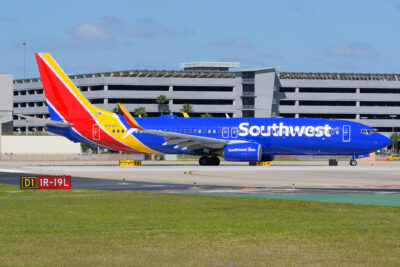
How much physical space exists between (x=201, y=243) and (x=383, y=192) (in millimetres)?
17780

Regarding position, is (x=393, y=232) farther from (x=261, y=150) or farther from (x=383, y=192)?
(x=261, y=150)

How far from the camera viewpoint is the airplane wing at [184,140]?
6094cm

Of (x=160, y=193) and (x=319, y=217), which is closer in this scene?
(x=319, y=217)

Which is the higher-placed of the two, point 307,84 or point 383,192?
point 307,84

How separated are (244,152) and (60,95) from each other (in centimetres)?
1870

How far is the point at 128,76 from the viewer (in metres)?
193

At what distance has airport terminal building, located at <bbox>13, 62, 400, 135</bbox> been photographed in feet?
618

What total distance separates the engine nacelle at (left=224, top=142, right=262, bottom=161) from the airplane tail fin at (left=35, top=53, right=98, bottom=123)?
1421 cm

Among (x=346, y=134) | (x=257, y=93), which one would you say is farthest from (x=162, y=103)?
(x=346, y=134)

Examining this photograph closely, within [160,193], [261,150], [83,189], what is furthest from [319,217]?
[261,150]

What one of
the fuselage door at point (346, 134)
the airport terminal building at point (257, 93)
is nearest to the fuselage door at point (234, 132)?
the fuselage door at point (346, 134)

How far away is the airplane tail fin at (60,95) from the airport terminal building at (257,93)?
401 feet

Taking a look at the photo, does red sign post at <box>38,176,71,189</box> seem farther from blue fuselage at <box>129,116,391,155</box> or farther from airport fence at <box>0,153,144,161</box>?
airport fence at <box>0,153,144,161</box>

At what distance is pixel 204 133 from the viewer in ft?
211
